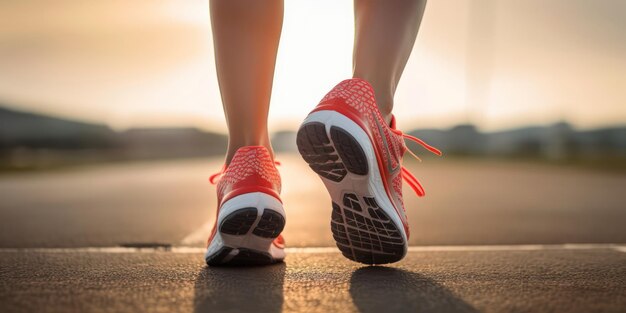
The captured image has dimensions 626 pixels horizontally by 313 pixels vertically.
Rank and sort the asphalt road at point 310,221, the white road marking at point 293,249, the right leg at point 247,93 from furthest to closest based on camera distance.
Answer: the asphalt road at point 310,221, the white road marking at point 293,249, the right leg at point 247,93

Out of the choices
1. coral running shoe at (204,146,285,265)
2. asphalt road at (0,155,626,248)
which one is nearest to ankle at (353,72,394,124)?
coral running shoe at (204,146,285,265)

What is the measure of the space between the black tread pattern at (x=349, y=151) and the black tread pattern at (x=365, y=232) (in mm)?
70

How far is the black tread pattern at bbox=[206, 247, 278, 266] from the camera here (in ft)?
5.41

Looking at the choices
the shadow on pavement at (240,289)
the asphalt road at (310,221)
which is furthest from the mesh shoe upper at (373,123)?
the asphalt road at (310,221)

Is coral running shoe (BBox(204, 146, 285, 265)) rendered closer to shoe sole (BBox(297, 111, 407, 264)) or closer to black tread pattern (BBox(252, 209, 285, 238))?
black tread pattern (BBox(252, 209, 285, 238))

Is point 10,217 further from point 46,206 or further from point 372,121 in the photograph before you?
point 372,121

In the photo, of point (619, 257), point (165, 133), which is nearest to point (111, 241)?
point (619, 257)

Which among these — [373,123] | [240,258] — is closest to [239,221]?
[240,258]

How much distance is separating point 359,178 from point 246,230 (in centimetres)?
30

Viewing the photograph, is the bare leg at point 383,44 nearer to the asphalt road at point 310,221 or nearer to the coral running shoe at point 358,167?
the coral running shoe at point 358,167

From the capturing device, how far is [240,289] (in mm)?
1369

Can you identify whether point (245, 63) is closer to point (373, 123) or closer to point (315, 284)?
point (373, 123)

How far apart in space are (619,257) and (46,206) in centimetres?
356

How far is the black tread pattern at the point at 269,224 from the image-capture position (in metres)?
1.59
